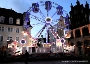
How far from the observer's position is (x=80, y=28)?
48.4 meters

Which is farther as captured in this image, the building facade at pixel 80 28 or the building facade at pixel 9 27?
the building facade at pixel 80 28

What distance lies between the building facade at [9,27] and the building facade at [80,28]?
17.6 metres

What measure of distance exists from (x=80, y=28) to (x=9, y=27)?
21.6 m

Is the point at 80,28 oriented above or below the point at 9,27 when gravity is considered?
below

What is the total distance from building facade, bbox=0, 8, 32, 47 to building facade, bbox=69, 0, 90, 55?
1755 cm

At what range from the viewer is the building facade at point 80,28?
147 ft

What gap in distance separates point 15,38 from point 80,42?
774 inches

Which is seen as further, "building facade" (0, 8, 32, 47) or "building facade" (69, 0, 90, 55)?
"building facade" (69, 0, 90, 55)

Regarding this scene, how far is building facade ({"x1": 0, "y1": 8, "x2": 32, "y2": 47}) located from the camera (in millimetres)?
43781

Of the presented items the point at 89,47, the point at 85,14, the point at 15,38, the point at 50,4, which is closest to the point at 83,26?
the point at 85,14

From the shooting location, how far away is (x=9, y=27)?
45.1 m

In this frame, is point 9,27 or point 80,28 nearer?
point 9,27

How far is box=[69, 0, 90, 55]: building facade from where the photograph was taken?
44875mm

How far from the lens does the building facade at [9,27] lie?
43781mm
